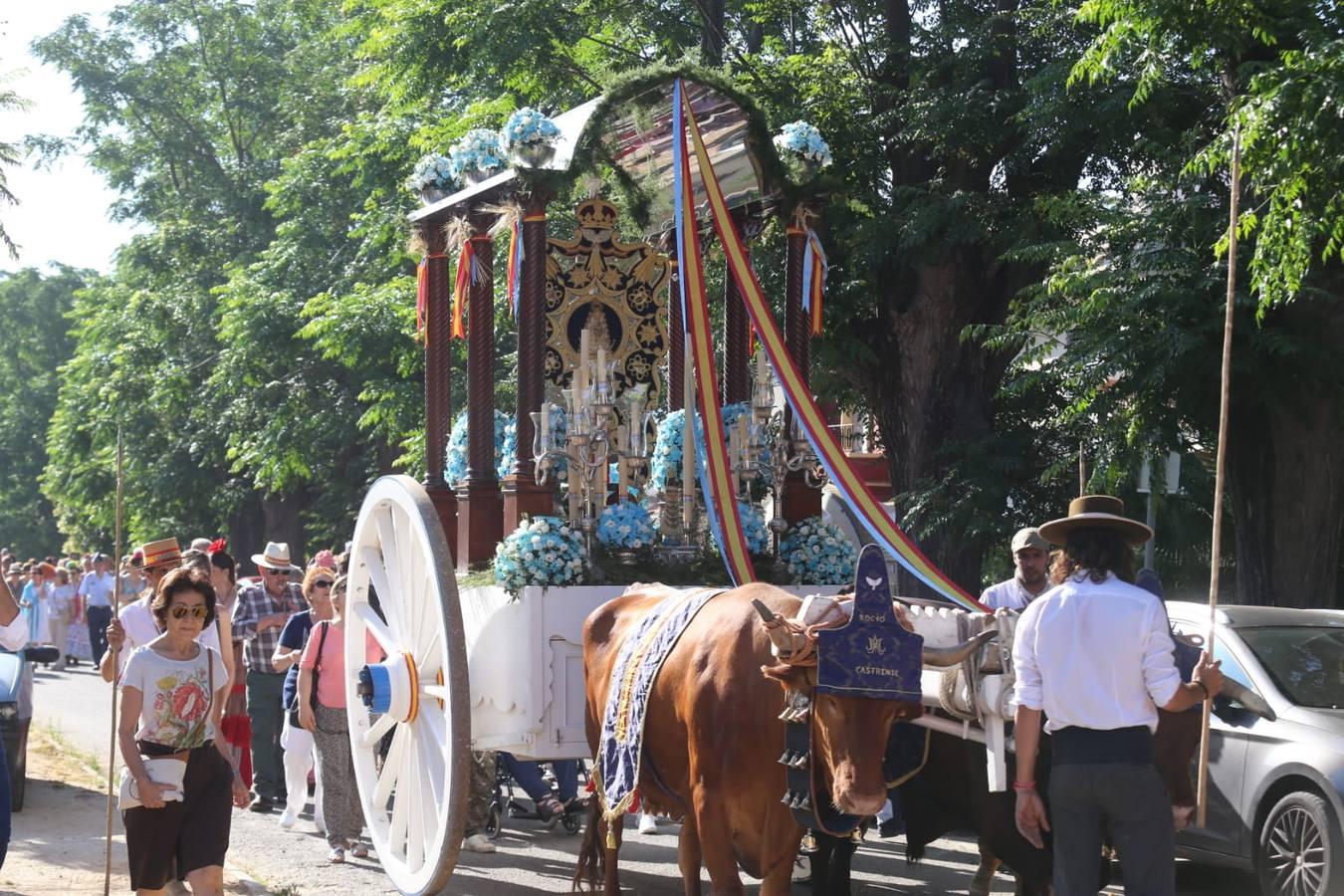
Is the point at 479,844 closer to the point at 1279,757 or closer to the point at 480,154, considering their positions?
the point at 480,154

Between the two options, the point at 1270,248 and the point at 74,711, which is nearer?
the point at 1270,248

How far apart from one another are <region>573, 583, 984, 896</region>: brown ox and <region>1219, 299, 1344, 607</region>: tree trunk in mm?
7095

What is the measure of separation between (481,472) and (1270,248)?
4.96m

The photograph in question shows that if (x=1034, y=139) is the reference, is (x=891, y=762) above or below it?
below

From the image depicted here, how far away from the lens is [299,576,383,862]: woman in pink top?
9734 mm

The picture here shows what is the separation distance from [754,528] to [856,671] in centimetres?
344

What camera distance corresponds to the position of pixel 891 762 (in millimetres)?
6027

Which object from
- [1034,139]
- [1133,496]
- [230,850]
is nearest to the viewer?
[230,850]

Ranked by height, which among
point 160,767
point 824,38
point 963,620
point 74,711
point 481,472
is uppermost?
point 824,38

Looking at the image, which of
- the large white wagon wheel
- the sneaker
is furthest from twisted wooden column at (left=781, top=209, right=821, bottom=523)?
the sneaker

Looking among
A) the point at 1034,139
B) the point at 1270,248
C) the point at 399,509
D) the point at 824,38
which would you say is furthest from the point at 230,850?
the point at 824,38

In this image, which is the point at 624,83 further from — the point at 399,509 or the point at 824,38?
the point at 824,38

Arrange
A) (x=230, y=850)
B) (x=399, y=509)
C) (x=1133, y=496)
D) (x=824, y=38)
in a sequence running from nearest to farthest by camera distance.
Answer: (x=399, y=509)
(x=230, y=850)
(x=1133, y=496)
(x=824, y=38)

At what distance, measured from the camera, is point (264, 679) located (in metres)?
12.1
